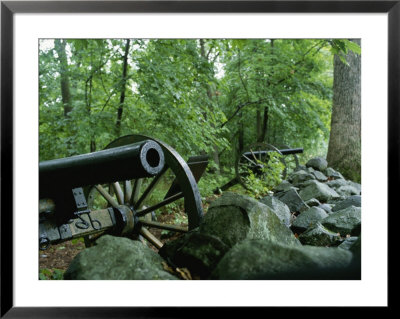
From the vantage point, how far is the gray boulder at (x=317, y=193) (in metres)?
4.15

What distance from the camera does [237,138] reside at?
22.6 feet

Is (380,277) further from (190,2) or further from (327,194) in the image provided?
(327,194)

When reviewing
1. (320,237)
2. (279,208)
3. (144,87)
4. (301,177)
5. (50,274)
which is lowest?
(50,274)

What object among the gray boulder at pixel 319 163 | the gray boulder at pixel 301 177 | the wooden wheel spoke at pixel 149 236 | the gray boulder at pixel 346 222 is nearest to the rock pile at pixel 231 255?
the gray boulder at pixel 346 222

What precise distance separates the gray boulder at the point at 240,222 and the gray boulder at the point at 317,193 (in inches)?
90.7

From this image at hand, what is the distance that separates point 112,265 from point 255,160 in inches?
202

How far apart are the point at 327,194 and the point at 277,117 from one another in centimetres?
175

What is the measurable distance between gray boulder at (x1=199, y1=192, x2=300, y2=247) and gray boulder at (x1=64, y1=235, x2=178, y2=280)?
374 mm

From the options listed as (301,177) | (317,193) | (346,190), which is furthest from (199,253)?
(301,177)

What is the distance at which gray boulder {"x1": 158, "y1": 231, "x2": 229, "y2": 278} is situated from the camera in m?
1.72

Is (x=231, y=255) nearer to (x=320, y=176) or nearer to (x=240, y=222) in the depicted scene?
(x=240, y=222)

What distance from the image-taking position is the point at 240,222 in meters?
1.88

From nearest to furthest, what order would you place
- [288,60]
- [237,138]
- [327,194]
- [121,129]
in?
[121,129] < [327,194] < [288,60] < [237,138]

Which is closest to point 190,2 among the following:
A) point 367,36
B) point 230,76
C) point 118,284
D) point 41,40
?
point 41,40
